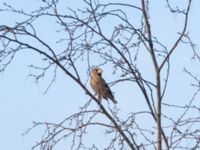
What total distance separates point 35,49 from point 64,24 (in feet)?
1.06

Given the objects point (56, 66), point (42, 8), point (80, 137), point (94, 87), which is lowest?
point (80, 137)

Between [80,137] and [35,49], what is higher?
[35,49]

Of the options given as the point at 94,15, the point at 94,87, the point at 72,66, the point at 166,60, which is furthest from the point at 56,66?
the point at 94,87

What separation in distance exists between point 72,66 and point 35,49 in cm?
33

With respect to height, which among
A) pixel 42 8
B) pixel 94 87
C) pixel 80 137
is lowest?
pixel 80 137

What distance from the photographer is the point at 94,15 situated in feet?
20.7

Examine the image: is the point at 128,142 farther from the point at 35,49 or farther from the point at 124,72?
the point at 35,49

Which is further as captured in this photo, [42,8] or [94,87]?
[94,87]

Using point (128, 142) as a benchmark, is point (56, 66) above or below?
above

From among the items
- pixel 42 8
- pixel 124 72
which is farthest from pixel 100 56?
pixel 42 8

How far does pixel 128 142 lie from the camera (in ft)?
20.1

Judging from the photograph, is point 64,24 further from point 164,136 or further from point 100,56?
point 164,136

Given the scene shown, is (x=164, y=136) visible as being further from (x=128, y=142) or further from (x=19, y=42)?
(x=19, y=42)

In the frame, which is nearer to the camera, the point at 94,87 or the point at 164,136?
the point at 164,136
